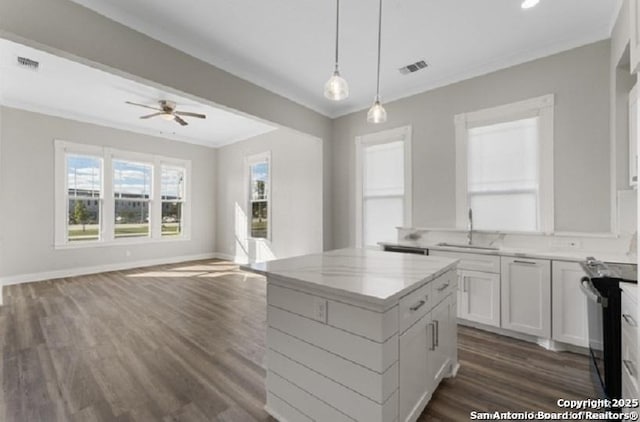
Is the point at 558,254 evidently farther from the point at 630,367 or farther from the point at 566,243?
the point at 630,367

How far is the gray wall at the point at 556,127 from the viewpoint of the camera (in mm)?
2842

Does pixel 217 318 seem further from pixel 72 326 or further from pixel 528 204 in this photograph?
pixel 528 204

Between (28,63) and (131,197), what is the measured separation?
331cm

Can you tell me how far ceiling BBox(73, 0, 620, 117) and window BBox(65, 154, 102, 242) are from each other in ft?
14.5

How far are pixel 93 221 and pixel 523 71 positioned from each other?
790cm

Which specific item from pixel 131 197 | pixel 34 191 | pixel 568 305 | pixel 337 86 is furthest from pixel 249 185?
pixel 568 305

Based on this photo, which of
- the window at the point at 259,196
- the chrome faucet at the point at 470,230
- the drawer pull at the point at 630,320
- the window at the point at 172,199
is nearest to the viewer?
the drawer pull at the point at 630,320

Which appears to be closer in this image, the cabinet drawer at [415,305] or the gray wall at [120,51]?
the cabinet drawer at [415,305]

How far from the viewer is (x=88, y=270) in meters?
5.80

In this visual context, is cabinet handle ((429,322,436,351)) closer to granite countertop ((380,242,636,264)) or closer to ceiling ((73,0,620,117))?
granite countertop ((380,242,636,264))

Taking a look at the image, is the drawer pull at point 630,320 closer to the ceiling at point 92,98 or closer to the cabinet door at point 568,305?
the cabinet door at point 568,305

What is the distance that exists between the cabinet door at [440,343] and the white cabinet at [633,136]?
1.93 meters

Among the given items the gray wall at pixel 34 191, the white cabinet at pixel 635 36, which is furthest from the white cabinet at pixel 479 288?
the gray wall at pixel 34 191

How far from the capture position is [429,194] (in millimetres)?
3990
